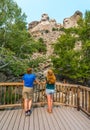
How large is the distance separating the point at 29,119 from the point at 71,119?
1310mm

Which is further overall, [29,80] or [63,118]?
[29,80]

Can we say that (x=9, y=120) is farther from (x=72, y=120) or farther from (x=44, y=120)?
(x=72, y=120)

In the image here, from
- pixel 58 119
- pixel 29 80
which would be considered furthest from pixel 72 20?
pixel 58 119

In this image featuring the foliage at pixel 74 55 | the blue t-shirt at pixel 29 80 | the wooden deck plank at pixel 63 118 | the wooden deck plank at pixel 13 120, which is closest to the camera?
the wooden deck plank at pixel 13 120

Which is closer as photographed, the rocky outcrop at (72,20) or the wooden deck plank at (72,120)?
the wooden deck plank at (72,120)

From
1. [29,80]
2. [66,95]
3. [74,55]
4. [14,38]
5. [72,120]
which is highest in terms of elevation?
[14,38]

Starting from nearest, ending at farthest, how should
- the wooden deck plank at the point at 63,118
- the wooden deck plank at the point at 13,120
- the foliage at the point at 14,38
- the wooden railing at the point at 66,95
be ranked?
the wooden deck plank at the point at 13,120
the wooden deck plank at the point at 63,118
the wooden railing at the point at 66,95
the foliage at the point at 14,38

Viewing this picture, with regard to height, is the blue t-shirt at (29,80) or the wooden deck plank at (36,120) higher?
the blue t-shirt at (29,80)

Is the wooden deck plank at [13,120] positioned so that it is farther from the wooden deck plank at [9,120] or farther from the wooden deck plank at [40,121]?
the wooden deck plank at [40,121]

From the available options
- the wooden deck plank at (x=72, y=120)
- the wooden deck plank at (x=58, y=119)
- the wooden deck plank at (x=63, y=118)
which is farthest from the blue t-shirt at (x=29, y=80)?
the wooden deck plank at (x=72, y=120)

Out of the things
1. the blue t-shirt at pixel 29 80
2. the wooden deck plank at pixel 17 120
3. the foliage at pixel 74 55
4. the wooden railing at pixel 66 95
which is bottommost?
the wooden deck plank at pixel 17 120

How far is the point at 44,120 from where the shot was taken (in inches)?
274

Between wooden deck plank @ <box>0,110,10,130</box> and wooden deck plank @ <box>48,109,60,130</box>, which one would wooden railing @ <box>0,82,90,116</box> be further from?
wooden deck plank @ <box>48,109,60,130</box>

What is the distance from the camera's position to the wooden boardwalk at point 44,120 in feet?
20.3
